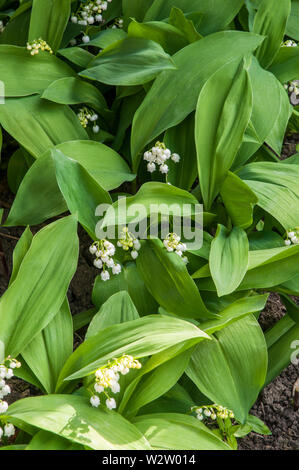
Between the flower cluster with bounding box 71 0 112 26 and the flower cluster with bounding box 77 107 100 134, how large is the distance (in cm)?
30

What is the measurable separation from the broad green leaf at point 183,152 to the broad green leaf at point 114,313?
434 millimetres

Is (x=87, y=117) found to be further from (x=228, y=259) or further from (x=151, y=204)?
(x=228, y=259)

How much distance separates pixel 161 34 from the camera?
179 cm

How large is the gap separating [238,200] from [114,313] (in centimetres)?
44

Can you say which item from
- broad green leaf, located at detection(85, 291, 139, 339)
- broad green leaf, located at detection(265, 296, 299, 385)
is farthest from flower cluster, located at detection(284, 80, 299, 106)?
broad green leaf, located at detection(85, 291, 139, 339)

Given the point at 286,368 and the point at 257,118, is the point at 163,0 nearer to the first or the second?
the point at 257,118

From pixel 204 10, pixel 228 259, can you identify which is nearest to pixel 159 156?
pixel 228 259

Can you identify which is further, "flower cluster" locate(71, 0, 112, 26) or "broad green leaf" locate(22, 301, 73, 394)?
"flower cluster" locate(71, 0, 112, 26)

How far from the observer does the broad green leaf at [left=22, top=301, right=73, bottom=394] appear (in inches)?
53.7

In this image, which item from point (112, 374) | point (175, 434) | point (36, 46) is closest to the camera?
point (112, 374)

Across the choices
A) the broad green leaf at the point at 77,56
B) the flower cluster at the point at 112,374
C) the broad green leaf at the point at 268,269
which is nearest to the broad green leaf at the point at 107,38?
the broad green leaf at the point at 77,56

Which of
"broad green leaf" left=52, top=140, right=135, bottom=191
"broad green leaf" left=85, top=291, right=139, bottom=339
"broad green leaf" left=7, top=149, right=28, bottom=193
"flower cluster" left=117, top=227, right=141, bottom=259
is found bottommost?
"broad green leaf" left=85, top=291, right=139, bottom=339

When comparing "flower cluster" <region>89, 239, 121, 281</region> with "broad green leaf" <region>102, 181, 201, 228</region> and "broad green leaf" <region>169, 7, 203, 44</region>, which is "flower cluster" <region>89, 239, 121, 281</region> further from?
"broad green leaf" <region>169, 7, 203, 44</region>

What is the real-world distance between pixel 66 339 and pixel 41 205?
0.37 metres
